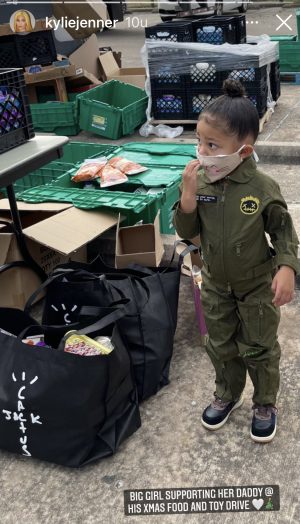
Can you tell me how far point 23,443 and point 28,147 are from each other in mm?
1507

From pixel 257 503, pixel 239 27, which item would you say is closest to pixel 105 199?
pixel 257 503

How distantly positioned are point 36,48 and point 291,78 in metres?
3.74

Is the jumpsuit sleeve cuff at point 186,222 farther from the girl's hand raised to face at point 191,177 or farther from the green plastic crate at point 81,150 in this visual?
the green plastic crate at point 81,150

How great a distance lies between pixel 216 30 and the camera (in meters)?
6.21

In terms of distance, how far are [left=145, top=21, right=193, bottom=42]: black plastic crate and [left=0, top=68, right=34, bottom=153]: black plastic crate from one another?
12.4 feet

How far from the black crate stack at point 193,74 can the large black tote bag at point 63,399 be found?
4.40m

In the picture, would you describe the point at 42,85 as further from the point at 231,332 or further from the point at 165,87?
the point at 231,332

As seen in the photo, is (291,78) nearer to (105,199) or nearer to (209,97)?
(209,97)

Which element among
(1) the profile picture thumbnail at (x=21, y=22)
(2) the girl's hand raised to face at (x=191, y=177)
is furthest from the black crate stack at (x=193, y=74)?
(2) the girl's hand raised to face at (x=191, y=177)

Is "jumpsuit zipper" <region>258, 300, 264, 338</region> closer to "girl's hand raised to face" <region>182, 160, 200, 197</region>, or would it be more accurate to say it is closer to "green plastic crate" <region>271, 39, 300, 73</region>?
"girl's hand raised to face" <region>182, 160, 200, 197</region>

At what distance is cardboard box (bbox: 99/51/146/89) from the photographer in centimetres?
712

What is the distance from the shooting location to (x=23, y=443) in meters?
2.18

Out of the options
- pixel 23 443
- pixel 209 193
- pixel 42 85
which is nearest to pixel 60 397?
pixel 23 443

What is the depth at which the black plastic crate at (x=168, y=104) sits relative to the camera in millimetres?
6273
